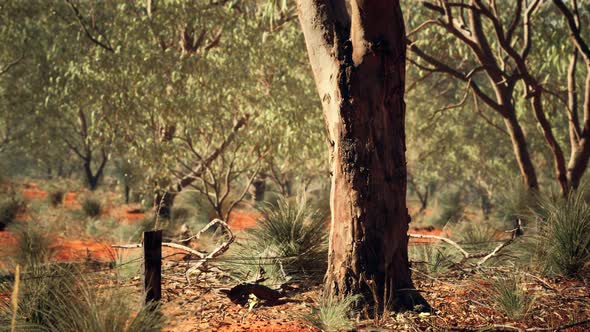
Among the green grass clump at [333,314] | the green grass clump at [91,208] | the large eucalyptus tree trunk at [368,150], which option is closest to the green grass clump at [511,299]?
the large eucalyptus tree trunk at [368,150]

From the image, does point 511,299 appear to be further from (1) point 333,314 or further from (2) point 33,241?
(2) point 33,241

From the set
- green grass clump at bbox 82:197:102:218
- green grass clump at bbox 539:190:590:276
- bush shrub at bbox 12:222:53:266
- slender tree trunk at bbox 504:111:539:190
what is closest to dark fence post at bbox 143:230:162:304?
bush shrub at bbox 12:222:53:266

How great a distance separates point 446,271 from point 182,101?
645cm

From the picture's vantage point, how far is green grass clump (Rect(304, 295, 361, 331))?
470 cm

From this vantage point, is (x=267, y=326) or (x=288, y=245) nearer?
(x=267, y=326)

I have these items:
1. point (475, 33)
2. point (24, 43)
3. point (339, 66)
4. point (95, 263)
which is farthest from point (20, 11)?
point (339, 66)

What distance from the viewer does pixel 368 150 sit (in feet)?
16.3

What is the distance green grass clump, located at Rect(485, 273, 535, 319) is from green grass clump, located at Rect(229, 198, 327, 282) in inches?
79.3

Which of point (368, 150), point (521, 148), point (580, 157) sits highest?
point (521, 148)

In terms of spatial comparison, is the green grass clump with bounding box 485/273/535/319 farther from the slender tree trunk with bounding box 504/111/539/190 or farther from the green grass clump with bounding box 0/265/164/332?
the slender tree trunk with bounding box 504/111/539/190

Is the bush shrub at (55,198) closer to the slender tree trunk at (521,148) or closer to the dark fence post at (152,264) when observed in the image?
the slender tree trunk at (521,148)

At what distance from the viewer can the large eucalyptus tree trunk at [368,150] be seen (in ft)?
16.2

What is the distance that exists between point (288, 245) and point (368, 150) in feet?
7.28

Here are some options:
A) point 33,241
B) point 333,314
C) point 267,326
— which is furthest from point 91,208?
point 333,314
